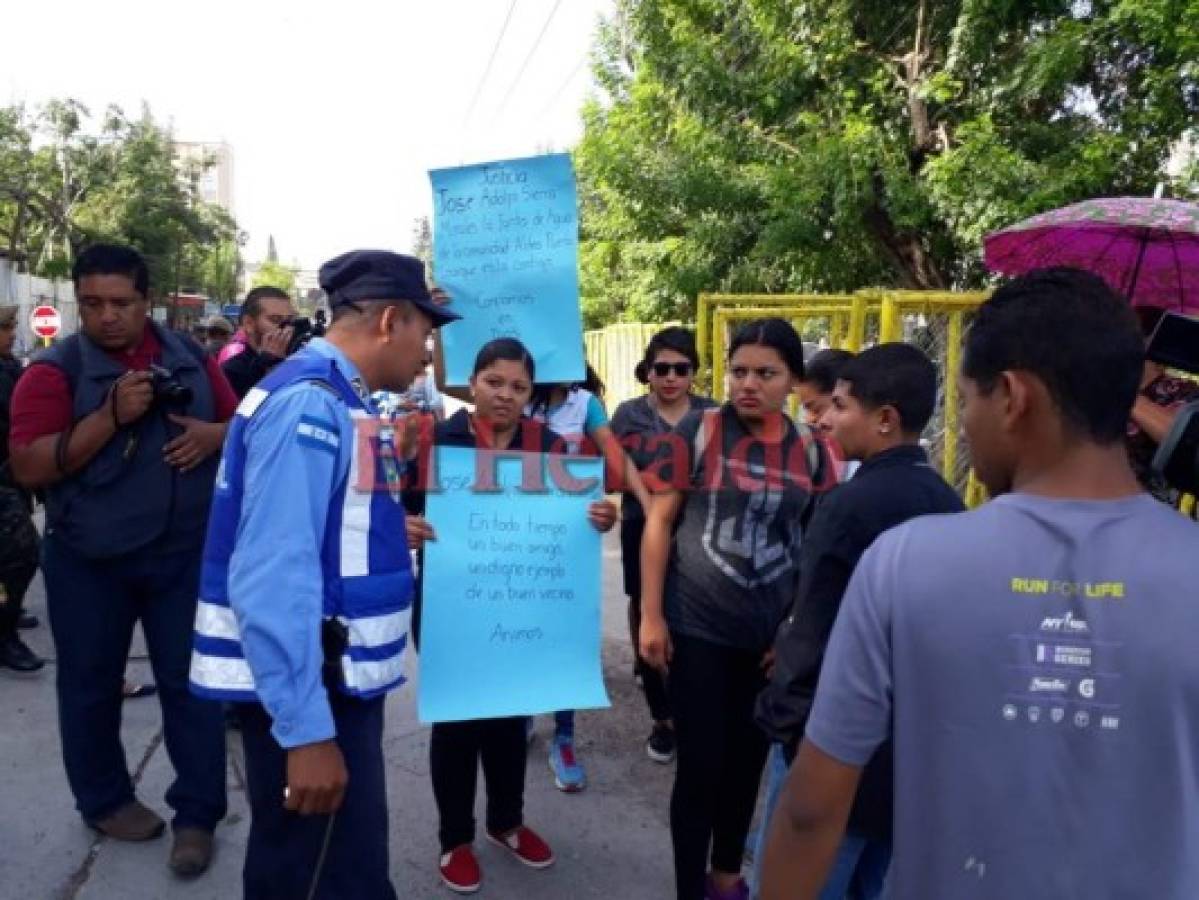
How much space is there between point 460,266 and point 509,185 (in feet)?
0.93

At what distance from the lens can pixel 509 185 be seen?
9.37 feet

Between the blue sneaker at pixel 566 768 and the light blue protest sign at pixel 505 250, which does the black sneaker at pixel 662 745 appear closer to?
the blue sneaker at pixel 566 768

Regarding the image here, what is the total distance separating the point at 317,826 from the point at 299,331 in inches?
113

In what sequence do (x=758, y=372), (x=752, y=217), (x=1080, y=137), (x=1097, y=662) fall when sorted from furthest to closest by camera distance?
(x=752, y=217) → (x=1080, y=137) → (x=758, y=372) → (x=1097, y=662)

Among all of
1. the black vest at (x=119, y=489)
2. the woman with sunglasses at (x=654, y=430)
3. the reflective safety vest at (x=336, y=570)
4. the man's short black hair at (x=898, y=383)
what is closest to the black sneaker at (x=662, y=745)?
the woman with sunglasses at (x=654, y=430)

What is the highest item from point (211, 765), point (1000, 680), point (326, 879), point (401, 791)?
point (1000, 680)

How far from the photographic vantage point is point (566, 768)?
12.4ft

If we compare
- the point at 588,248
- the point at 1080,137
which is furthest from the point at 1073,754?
the point at 588,248

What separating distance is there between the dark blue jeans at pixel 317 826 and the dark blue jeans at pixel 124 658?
120 centimetres

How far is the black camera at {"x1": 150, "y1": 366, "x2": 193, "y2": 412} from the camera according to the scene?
118 inches

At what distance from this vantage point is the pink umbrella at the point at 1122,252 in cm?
348

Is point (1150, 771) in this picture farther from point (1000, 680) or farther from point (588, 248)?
point (588, 248)

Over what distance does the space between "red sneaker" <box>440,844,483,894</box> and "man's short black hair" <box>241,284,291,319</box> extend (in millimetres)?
2750

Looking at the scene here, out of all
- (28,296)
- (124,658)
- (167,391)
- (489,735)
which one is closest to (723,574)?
(489,735)
